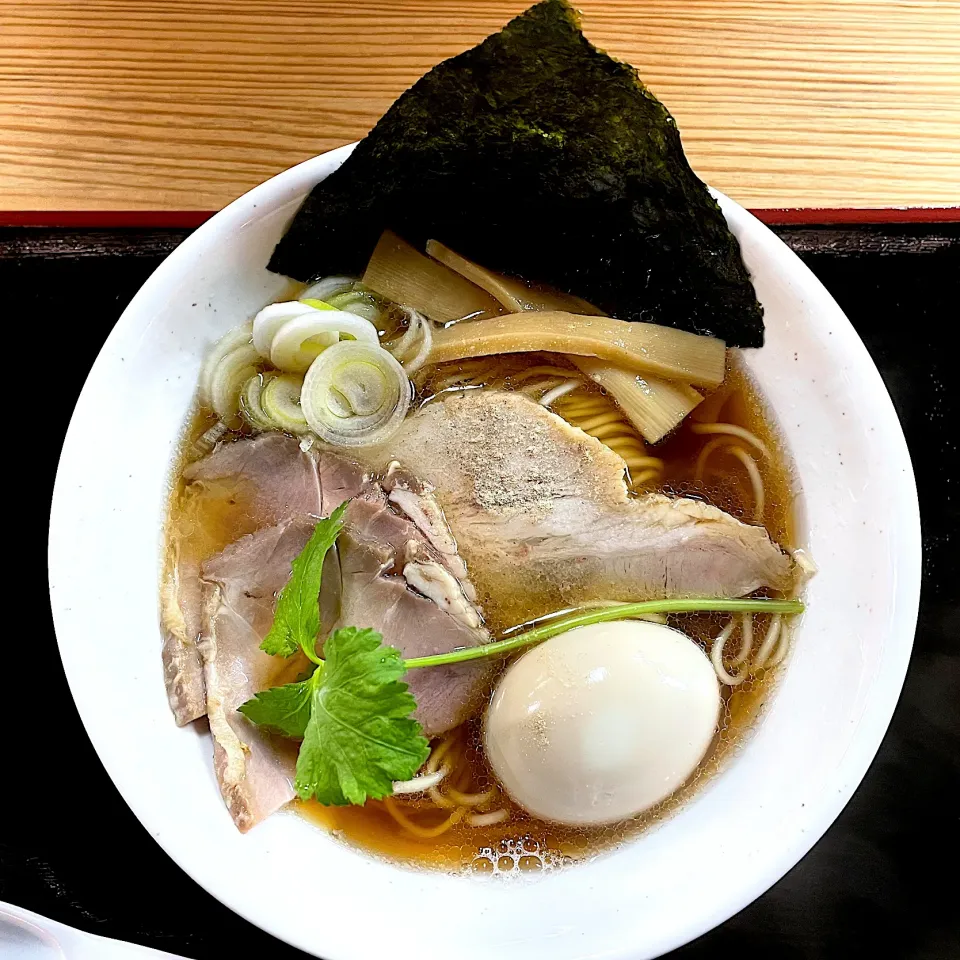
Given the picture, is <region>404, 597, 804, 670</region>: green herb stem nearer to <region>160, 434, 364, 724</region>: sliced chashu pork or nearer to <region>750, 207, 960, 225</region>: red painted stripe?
<region>160, 434, 364, 724</region>: sliced chashu pork

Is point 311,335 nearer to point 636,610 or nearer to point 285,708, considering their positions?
point 285,708

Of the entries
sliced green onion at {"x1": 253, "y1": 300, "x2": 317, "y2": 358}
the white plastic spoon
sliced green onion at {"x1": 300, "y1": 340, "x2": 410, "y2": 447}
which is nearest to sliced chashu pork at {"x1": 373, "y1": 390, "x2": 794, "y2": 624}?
sliced green onion at {"x1": 300, "y1": 340, "x2": 410, "y2": 447}

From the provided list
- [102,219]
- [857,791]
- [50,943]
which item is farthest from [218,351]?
[857,791]

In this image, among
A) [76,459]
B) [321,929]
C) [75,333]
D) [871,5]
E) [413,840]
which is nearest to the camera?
[321,929]

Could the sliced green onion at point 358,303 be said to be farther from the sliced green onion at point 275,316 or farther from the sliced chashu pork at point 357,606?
the sliced chashu pork at point 357,606

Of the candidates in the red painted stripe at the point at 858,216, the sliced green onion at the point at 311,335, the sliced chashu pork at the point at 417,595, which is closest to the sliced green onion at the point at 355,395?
the sliced green onion at the point at 311,335

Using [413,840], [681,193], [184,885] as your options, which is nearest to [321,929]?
[413,840]

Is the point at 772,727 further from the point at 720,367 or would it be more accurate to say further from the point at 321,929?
the point at 321,929
